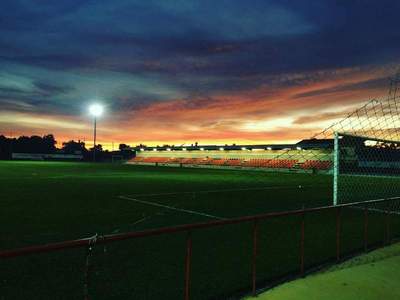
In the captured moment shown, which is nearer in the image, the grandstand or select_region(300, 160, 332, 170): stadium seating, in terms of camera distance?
select_region(300, 160, 332, 170): stadium seating

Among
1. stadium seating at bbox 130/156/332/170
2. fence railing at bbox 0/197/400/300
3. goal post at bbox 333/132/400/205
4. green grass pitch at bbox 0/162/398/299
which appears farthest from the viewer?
stadium seating at bbox 130/156/332/170

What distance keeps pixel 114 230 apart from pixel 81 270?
3648 millimetres

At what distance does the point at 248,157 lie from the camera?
237ft

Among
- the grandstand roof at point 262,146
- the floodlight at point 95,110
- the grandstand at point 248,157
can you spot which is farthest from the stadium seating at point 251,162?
the floodlight at point 95,110

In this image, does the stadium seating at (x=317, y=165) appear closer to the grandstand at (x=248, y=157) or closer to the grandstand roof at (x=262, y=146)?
the grandstand at (x=248, y=157)

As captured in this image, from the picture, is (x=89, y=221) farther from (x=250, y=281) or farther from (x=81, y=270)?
(x=250, y=281)

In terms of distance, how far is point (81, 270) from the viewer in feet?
19.9

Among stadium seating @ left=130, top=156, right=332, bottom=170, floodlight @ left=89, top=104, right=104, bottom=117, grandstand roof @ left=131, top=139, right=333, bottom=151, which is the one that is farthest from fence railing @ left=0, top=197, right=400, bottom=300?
floodlight @ left=89, top=104, right=104, bottom=117

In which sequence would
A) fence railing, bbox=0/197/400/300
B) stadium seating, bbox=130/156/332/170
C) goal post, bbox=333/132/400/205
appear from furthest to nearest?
stadium seating, bbox=130/156/332/170 < goal post, bbox=333/132/400/205 < fence railing, bbox=0/197/400/300

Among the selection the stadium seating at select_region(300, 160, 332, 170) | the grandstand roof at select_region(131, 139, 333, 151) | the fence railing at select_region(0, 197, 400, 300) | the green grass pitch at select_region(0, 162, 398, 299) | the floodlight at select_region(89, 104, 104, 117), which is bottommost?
the green grass pitch at select_region(0, 162, 398, 299)

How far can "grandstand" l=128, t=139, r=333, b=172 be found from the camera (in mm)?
56250

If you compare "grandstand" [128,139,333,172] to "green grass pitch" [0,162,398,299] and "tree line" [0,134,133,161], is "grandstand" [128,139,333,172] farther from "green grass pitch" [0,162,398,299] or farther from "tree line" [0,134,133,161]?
"green grass pitch" [0,162,398,299]

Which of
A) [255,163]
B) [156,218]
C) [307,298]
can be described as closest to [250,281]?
[307,298]

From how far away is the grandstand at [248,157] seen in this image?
56250 mm
